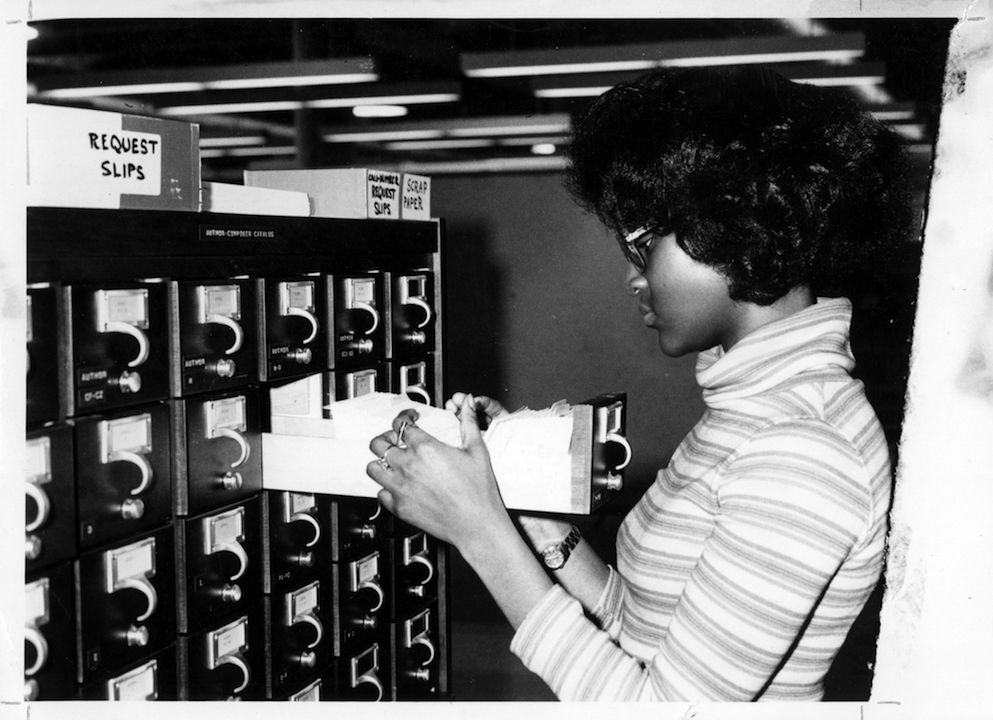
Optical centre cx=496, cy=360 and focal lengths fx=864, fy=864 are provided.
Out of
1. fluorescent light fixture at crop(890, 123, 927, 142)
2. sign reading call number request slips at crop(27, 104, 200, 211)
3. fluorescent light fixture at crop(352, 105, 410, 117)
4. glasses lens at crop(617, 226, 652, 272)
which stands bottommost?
glasses lens at crop(617, 226, 652, 272)

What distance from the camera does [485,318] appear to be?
19.7 ft

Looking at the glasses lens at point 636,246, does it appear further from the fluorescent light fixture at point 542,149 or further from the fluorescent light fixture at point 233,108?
the fluorescent light fixture at point 542,149

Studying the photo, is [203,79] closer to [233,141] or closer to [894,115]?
[233,141]

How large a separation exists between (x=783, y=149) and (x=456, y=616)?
12.1 ft

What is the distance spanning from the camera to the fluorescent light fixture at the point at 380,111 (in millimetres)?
5328

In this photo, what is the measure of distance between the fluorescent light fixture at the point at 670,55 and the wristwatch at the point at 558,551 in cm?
89

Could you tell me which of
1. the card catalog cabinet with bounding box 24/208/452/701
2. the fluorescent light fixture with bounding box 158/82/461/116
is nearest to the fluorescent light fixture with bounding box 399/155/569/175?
the fluorescent light fixture with bounding box 158/82/461/116

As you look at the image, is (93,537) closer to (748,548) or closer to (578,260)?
(748,548)

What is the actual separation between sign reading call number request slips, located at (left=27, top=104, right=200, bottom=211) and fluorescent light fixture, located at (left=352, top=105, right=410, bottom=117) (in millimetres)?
4163

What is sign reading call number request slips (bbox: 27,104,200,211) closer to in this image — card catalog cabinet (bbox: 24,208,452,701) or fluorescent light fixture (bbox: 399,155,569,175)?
card catalog cabinet (bbox: 24,208,452,701)

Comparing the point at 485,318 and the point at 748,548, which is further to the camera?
the point at 485,318

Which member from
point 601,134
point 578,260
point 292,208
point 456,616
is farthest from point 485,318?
point 601,134

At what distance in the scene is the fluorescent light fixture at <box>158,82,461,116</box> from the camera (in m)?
4.73

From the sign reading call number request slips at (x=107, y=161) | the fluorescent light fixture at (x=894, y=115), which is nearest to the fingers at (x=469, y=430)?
the sign reading call number request slips at (x=107, y=161)
